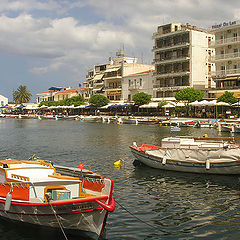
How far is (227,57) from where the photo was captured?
2596 inches

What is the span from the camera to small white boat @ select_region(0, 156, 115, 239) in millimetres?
10406

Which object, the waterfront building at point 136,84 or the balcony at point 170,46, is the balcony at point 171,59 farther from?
the waterfront building at point 136,84

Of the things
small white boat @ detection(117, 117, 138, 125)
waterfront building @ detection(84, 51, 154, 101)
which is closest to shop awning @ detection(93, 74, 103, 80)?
waterfront building @ detection(84, 51, 154, 101)

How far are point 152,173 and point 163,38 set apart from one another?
65.8 metres

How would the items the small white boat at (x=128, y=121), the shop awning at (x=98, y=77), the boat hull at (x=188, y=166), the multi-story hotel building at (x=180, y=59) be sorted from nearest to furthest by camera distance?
the boat hull at (x=188, y=166), the small white boat at (x=128, y=121), the multi-story hotel building at (x=180, y=59), the shop awning at (x=98, y=77)

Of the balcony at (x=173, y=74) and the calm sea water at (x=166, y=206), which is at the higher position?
the balcony at (x=173, y=74)

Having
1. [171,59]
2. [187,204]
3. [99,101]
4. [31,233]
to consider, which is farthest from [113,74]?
[31,233]

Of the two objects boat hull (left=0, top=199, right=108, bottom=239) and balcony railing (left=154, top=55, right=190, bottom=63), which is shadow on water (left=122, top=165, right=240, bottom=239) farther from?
balcony railing (left=154, top=55, right=190, bottom=63)

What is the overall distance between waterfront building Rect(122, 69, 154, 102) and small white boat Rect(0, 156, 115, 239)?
74141mm

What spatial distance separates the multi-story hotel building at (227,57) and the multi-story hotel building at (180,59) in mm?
7106

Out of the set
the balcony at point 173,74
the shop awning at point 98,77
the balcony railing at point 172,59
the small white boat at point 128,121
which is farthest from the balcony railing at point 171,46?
the shop awning at point 98,77

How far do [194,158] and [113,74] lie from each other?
81653 millimetres

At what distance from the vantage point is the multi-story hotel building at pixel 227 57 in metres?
63.9

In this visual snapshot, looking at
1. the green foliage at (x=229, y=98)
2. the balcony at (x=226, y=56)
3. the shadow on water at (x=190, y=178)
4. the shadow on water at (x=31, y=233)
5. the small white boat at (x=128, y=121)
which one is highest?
the balcony at (x=226, y=56)
